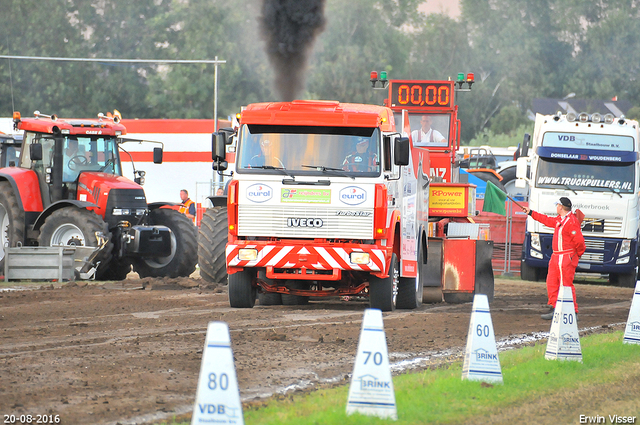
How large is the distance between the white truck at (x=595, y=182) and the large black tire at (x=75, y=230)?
986cm

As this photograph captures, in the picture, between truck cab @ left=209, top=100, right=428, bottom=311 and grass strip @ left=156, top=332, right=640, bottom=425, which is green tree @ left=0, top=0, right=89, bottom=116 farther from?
grass strip @ left=156, top=332, right=640, bottom=425

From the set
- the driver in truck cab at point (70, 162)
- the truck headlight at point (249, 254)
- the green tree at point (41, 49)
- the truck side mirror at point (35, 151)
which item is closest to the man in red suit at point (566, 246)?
the truck headlight at point (249, 254)

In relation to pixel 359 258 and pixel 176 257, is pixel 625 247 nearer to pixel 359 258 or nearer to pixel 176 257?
pixel 176 257

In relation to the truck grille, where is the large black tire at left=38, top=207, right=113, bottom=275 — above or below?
below

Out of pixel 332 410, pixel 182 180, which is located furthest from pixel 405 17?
pixel 332 410

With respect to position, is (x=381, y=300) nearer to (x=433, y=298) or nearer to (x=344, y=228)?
(x=344, y=228)

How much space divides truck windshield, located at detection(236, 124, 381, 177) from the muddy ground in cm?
203

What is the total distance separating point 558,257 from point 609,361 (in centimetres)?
416

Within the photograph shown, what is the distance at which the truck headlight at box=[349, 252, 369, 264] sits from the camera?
42.0ft

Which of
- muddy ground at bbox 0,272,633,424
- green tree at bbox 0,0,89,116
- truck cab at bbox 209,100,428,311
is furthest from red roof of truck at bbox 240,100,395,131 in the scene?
green tree at bbox 0,0,89,116

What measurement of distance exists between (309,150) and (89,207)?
21.6ft

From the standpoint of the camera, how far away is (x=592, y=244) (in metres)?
22.2

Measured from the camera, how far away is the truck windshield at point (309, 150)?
1298cm

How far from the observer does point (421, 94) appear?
21766 mm
